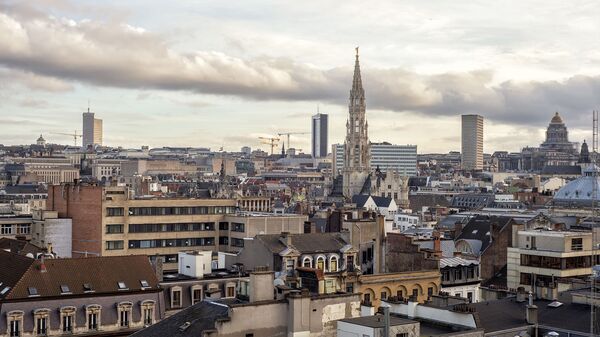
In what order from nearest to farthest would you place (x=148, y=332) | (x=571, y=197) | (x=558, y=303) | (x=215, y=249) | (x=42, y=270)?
(x=148, y=332) → (x=558, y=303) → (x=42, y=270) → (x=215, y=249) → (x=571, y=197)

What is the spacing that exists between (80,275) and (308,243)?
2144 centimetres

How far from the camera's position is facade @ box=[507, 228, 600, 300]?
71.8m

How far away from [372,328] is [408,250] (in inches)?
1506

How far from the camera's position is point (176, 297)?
64.4 metres

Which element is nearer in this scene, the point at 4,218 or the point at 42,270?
the point at 42,270

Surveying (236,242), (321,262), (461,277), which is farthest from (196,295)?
(236,242)

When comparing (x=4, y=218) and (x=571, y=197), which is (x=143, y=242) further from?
(x=571, y=197)

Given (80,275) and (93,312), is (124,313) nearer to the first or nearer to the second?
(93,312)

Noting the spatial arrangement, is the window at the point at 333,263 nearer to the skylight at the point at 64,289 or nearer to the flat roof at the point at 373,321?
the skylight at the point at 64,289

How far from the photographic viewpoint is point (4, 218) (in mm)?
100688

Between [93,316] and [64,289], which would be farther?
[93,316]

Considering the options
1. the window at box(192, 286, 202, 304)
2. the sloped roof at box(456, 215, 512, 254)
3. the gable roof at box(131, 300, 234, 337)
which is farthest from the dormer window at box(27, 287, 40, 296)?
the sloped roof at box(456, 215, 512, 254)

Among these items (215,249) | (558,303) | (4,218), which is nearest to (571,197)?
(215,249)

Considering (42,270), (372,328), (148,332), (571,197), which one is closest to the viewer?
(372,328)
